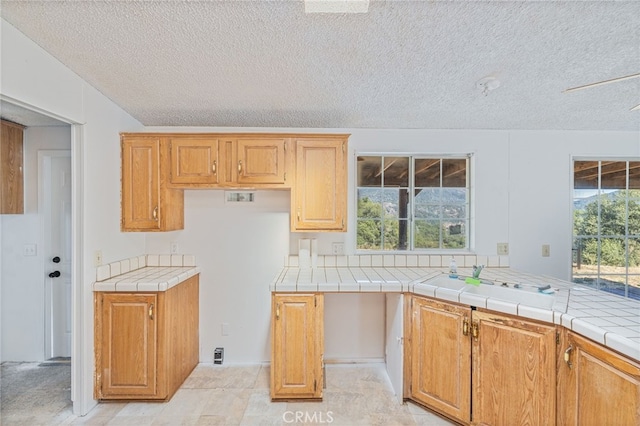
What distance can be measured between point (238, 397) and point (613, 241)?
12.2ft

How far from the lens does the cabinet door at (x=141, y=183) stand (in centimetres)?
238

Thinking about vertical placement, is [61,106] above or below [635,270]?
above

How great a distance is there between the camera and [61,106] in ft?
5.79

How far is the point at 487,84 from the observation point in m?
1.82

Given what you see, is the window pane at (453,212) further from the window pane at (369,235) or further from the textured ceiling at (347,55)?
the textured ceiling at (347,55)

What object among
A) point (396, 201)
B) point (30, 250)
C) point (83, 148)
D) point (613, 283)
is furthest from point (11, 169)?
point (613, 283)

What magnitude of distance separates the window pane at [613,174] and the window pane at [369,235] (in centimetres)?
226

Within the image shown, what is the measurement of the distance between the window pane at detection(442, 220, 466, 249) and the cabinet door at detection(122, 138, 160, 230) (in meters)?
2.64

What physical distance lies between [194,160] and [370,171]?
5.30 ft

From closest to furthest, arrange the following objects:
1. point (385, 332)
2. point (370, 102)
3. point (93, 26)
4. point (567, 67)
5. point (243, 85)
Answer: point (93, 26) < point (567, 67) < point (243, 85) < point (370, 102) < point (385, 332)

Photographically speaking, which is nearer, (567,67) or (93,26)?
(93,26)

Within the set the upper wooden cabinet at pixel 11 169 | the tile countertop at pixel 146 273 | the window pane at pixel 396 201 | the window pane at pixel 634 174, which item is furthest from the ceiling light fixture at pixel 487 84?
the upper wooden cabinet at pixel 11 169

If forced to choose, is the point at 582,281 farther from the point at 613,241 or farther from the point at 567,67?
the point at 567,67

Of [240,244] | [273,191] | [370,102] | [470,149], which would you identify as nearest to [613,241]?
[470,149]
